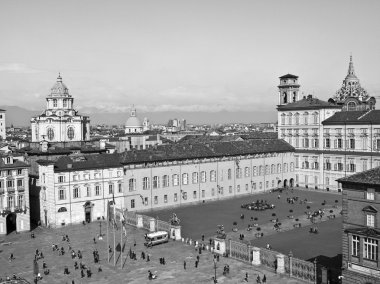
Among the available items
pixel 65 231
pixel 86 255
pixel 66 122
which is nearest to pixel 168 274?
pixel 86 255

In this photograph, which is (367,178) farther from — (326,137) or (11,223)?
(326,137)

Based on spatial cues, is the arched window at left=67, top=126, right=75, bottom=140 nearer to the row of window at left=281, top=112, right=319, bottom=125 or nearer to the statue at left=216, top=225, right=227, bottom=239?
the row of window at left=281, top=112, right=319, bottom=125

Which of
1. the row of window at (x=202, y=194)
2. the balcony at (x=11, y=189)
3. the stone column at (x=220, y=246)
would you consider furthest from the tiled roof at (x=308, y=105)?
the balcony at (x=11, y=189)

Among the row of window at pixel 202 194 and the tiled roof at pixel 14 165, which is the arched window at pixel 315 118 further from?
the tiled roof at pixel 14 165

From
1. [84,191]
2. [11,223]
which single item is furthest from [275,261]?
[11,223]

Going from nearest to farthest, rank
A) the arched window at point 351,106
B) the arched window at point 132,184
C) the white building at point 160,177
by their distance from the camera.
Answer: the white building at point 160,177, the arched window at point 132,184, the arched window at point 351,106

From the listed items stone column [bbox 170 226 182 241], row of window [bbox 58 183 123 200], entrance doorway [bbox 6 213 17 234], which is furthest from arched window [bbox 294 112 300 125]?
entrance doorway [bbox 6 213 17 234]
